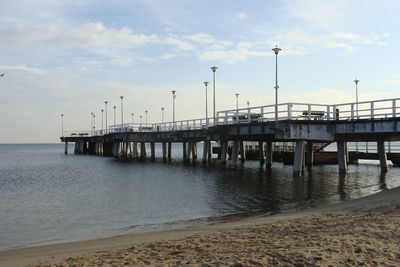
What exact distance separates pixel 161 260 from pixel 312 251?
3112mm

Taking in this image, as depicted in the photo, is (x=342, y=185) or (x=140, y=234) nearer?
(x=140, y=234)

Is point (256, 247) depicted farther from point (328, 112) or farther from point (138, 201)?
point (328, 112)

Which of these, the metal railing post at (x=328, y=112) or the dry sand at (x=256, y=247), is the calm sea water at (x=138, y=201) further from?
the metal railing post at (x=328, y=112)

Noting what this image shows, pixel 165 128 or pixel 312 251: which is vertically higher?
pixel 165 128

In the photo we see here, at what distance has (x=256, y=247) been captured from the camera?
348 inches

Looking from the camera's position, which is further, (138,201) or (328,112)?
(328,112)

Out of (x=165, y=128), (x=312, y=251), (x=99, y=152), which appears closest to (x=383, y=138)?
(x=312, y=251)

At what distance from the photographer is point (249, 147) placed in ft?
211

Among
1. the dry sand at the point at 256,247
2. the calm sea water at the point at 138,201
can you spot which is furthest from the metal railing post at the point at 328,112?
the dry sand at the point at 256,247

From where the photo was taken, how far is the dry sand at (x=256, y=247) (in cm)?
767

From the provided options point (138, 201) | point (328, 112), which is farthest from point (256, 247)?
point (328, 112)

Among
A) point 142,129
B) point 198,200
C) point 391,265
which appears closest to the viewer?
point 391,265

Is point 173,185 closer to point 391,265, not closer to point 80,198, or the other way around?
point 80,198

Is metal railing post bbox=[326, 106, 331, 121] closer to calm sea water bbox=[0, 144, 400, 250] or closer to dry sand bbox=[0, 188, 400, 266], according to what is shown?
calm sea water bbox=[0, 144, 400, 250]
